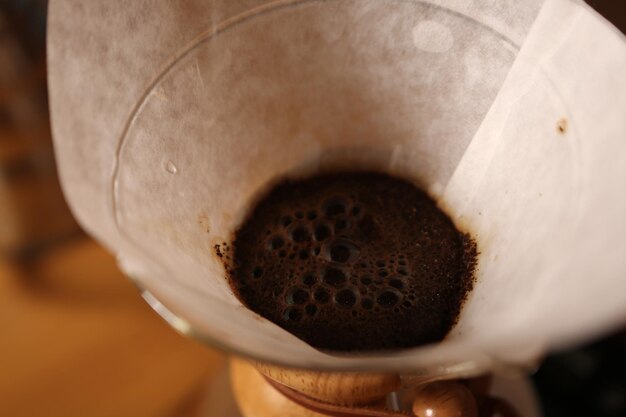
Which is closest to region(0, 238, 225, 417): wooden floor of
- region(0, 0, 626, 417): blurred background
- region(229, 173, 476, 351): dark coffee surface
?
region(0, 0, 626, 417): blurred background

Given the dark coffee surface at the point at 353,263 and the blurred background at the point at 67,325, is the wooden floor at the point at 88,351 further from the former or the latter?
the dark coffee surface at the point at 353,263

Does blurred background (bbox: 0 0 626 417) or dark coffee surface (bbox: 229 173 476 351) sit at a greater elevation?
dark coffee surface (bbox: 229 173 476 351)

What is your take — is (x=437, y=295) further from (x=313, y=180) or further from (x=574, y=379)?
(x=574, y=379)

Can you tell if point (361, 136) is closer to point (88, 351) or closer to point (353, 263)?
point (353, 263)

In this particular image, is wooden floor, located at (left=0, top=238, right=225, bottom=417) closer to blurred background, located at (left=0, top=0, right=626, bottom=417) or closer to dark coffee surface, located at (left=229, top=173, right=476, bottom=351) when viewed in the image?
blurred background, located at (left=0, top=0, right=626, bottom=417)

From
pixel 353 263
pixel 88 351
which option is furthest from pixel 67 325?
pixel 353 263

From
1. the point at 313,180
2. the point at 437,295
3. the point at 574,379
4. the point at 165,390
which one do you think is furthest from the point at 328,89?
the point at 574,379

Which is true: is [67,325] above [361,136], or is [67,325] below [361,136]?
below
